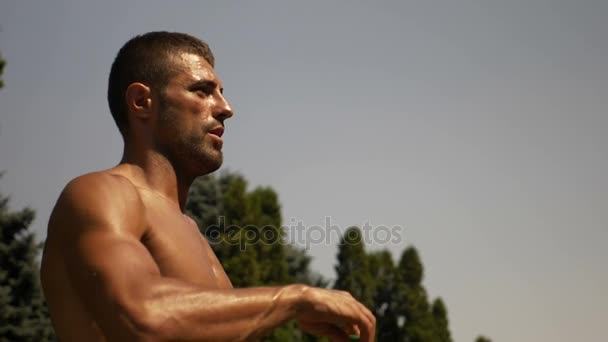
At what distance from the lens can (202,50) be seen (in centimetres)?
371

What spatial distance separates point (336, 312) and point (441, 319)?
164ft

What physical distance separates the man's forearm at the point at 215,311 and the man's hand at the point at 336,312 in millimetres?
36

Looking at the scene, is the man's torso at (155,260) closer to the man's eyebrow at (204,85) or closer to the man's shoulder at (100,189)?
the man's shoulder at (100,189)

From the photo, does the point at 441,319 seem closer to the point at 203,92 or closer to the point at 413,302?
the point at 413,302

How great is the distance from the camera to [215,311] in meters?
2.79

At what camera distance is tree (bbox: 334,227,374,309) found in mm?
45875

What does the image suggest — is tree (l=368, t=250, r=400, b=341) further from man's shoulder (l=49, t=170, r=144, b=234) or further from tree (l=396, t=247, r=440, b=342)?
man's shoulder (l=49, t=170, r=144, b=234)

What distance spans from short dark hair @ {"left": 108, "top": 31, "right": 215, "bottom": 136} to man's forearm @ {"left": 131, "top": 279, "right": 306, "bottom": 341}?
3.32ft

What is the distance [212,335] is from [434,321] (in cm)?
4920

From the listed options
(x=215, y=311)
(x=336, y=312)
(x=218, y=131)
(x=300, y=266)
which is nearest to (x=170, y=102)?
(x=218, y=131)

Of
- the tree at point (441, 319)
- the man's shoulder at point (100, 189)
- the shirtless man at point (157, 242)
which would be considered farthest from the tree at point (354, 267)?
the man's shoulder at point (100, 189)

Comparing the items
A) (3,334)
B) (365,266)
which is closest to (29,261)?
(3,334)

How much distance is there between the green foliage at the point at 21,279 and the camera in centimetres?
2830

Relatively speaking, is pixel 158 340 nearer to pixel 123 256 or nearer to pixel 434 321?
pixel 123 256
